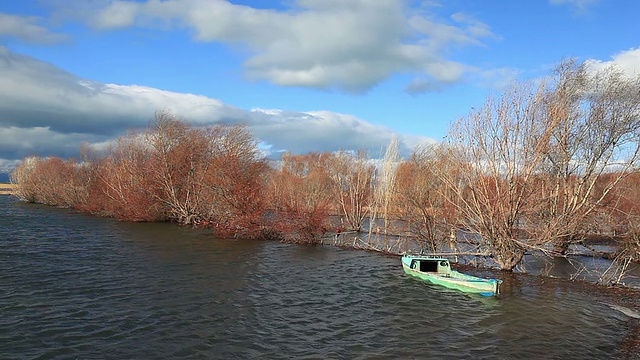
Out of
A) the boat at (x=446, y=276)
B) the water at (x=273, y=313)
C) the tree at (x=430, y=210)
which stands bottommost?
the water at (x=273, y=313)

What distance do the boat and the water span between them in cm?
50

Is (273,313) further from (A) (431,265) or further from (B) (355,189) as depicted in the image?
(B) (355,189)

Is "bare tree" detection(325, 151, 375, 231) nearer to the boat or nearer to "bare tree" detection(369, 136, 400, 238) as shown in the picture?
"bare tree" detection(369, 136, 400, 238)

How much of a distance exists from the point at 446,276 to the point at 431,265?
209 cm

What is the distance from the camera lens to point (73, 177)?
70.5 m

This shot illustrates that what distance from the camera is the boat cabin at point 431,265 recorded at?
2385 centimetres

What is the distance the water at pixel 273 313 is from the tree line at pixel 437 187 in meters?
4.47

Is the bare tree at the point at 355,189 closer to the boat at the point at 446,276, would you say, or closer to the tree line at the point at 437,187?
the tree line at the point at 437,187

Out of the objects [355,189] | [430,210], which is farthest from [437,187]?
[355,189]

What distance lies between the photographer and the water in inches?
523

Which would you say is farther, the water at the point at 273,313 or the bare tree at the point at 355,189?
the bare tree at the point at 355,189

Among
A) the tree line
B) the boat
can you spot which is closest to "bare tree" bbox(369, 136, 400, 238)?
the tree line

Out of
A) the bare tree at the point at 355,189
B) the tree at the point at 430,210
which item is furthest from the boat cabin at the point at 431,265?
the bare tree at the point at 355,189

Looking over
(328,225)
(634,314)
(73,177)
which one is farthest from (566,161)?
(73,177)
